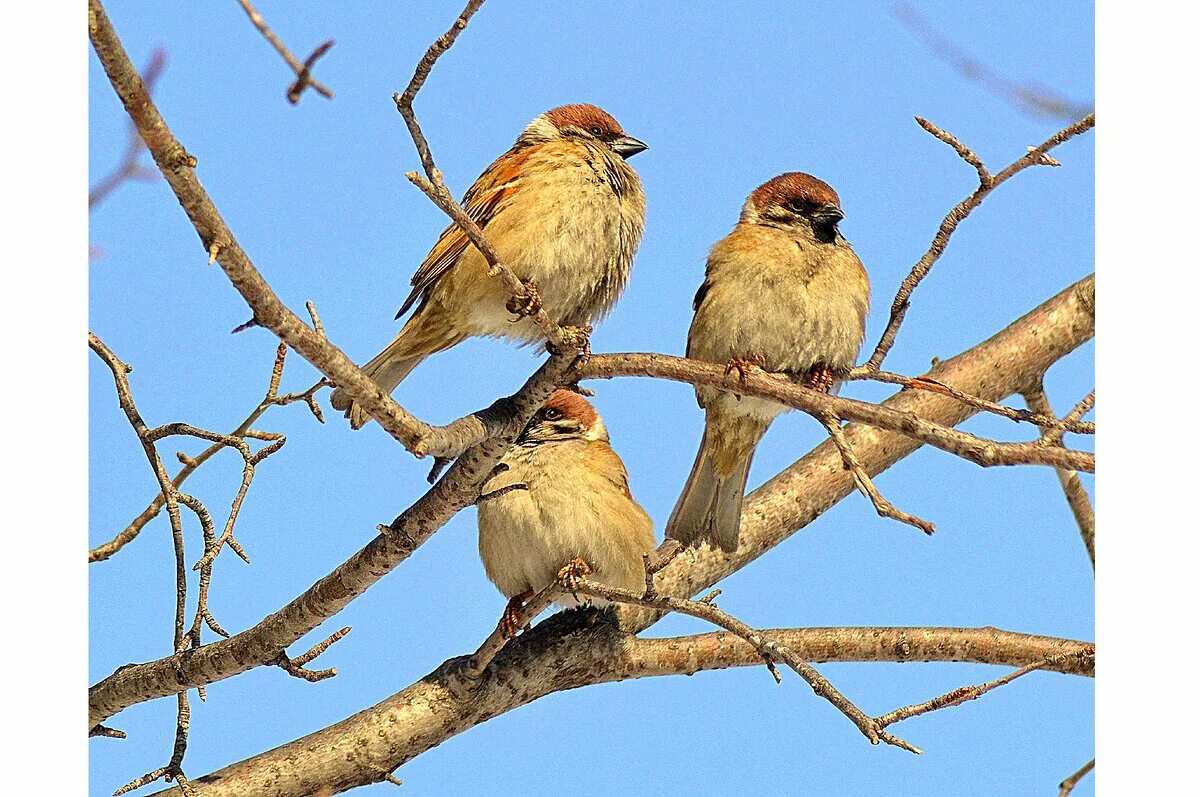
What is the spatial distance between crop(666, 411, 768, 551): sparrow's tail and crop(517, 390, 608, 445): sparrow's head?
0.36 metres

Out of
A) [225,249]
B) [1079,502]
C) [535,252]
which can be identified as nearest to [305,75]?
[225,249]

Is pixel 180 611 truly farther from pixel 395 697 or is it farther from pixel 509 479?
pixel 509 479

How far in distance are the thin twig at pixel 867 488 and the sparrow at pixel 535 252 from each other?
952 millimetres

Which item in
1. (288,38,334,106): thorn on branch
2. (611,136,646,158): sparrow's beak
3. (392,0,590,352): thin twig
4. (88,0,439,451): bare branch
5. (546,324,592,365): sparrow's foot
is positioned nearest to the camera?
(288,38,334,106): thorn on branch

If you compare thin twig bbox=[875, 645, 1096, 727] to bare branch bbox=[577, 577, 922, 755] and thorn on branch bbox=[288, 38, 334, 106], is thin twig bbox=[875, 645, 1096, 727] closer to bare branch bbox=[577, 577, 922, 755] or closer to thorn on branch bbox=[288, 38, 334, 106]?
bare branch bbox=[577, 577, 922, 755]

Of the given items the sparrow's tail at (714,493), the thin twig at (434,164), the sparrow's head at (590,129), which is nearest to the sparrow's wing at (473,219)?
the sparrow's head at (590,129)

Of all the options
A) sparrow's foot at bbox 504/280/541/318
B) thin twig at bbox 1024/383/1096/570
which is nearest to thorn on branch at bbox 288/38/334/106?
sparrow's foot at bbox 504/280/541/318

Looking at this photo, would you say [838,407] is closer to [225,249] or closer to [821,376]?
[821,376]

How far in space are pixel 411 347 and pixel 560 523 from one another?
0.84m

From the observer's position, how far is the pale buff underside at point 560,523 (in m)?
4.18

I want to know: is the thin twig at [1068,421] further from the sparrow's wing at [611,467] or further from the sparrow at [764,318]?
the sparrow's wing at [611,467]

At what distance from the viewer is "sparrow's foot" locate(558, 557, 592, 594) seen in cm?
362
